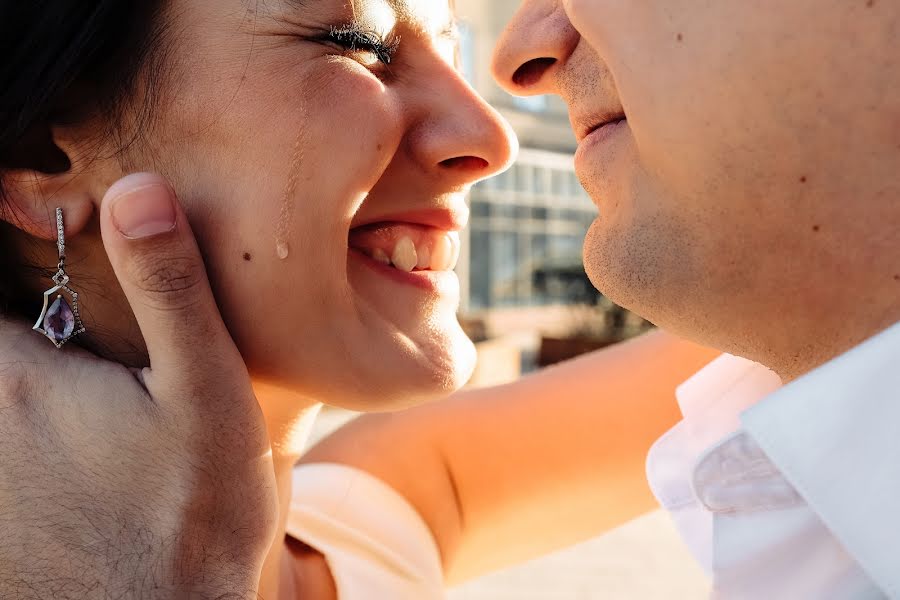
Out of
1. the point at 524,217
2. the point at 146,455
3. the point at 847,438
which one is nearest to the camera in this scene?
the point at 847,438

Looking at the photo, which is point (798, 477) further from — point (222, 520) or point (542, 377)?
point (542, 377)

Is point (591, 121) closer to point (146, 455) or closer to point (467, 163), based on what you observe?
point (467, 163)

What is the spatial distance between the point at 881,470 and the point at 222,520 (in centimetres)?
116

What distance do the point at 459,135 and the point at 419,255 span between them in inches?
11.7

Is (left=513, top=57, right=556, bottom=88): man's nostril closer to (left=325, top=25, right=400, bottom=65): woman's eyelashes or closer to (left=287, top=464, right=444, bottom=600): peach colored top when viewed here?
(left=325, top=25, right=400, bottom=65): woman's eyelashes

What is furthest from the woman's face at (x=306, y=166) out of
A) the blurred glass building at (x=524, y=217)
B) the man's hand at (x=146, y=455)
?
the blurred glass building at (x=524, y=217)

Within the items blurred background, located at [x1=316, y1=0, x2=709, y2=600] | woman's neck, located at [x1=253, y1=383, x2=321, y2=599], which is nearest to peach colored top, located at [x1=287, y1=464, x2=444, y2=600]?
woman's neck, located at [x1=253, y1=383, x2=321, y2=599]

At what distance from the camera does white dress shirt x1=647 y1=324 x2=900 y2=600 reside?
136cm

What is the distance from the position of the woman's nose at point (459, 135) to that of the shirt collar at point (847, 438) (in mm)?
854

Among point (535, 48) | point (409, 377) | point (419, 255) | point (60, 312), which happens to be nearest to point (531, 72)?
point (535, 48)

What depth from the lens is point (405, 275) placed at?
6.37 ft

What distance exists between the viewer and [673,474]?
2137 millimetres

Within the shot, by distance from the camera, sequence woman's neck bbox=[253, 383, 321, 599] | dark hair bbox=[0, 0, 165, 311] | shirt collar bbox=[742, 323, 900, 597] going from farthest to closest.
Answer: woman's neck bbox=[253, 383, 321, 599] < dark hair bbox=[0, 0, 165, 311] < shirt collar bbox=[742, 323, 900, 597]

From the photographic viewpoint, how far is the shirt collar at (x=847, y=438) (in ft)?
4.42
